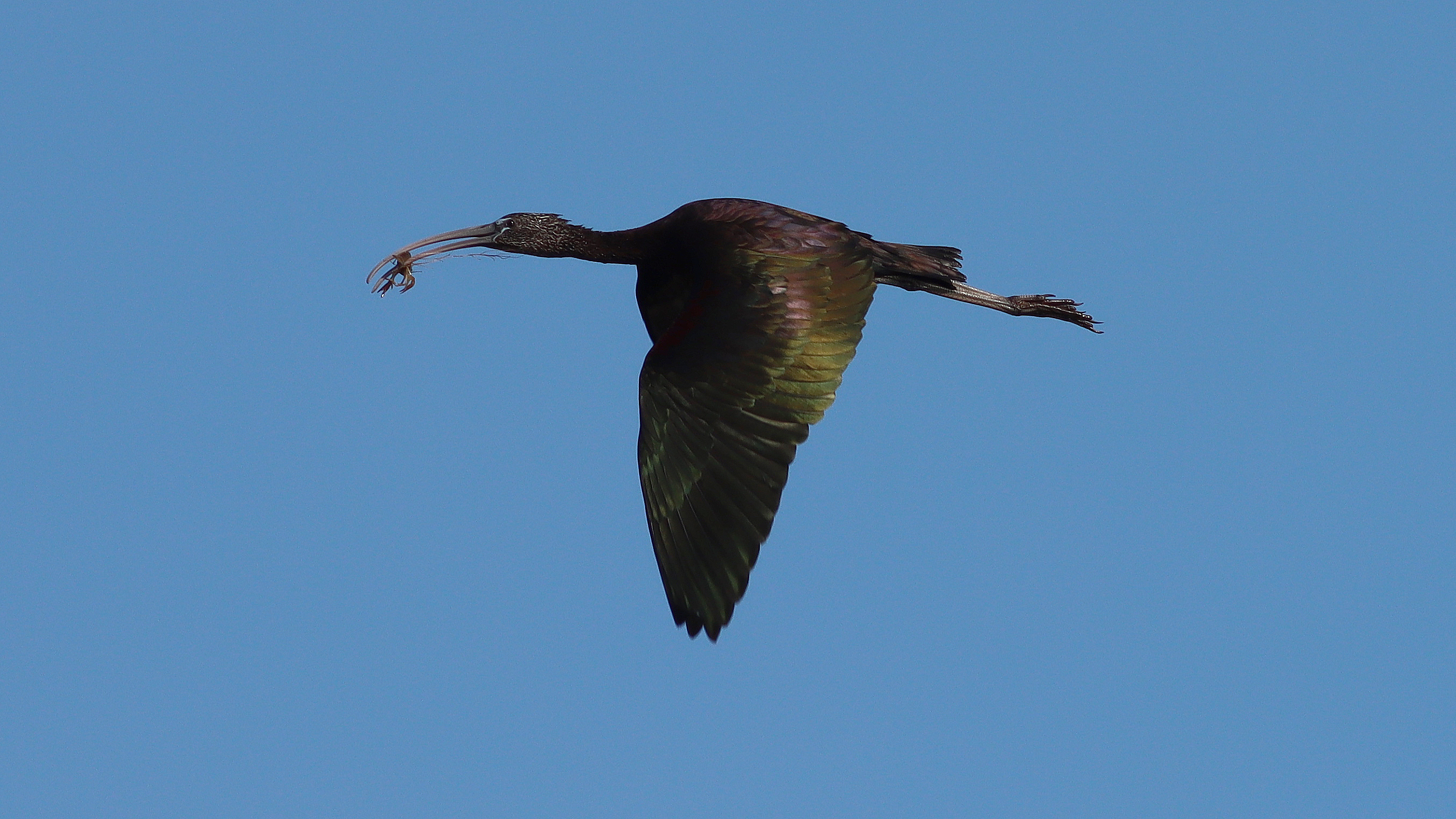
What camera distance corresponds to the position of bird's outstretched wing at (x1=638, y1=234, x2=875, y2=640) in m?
9.56

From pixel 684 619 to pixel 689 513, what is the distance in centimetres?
64

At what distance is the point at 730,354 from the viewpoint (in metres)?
10.1

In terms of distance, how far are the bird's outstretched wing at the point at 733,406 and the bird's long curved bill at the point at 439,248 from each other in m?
2.21

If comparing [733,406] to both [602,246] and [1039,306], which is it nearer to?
[602,246]

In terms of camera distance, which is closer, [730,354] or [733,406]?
[733,406]

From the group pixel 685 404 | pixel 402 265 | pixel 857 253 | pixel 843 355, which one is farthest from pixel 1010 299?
pixel 402 265

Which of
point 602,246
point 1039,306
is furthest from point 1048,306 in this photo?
point 602,246

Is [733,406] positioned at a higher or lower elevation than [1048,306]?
lower

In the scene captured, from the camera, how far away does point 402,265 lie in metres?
11.8

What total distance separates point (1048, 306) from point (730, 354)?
3538mm

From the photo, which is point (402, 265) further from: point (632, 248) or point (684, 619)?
point (684, 619)

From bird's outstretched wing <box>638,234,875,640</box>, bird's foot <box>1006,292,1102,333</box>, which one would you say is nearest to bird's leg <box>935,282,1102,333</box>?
bird's foot <box>1006,292,1102,333</box>

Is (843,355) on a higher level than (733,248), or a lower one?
lower

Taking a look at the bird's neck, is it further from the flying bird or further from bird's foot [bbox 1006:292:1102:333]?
bird's foot [bbox 1006:292:1102:333]
